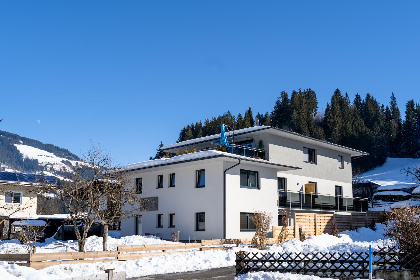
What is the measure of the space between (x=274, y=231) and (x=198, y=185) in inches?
243

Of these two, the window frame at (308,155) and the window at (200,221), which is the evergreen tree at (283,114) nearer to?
the window frame at (308,155)

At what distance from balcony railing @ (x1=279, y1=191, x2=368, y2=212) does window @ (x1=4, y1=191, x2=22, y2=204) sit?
90.9 ft

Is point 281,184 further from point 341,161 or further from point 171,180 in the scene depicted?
point 341,161

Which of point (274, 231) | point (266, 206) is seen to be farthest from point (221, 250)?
point (266, 206)

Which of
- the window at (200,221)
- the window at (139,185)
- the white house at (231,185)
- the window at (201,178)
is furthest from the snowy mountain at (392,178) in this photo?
the window at (139,185)

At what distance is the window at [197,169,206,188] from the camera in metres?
32.8

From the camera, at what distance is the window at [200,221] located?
106 feet

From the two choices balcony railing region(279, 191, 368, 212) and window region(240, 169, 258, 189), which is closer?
window region(240, 169, 258, 189)

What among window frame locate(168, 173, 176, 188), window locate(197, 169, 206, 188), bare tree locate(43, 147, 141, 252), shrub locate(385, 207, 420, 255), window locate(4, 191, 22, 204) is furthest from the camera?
window locate(4, 191, 22, 204)

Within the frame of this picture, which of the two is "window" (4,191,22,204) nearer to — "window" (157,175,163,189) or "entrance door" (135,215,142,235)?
"entrance door" (135,215,142,235)

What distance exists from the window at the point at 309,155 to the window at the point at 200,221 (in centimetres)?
1290

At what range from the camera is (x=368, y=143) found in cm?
9944

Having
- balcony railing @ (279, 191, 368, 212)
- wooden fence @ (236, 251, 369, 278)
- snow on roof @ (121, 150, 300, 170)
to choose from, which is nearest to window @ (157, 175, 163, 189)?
snow on roof @ (121, 150, 300, 170)

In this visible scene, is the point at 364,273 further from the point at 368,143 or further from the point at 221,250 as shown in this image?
the point at 368,143
